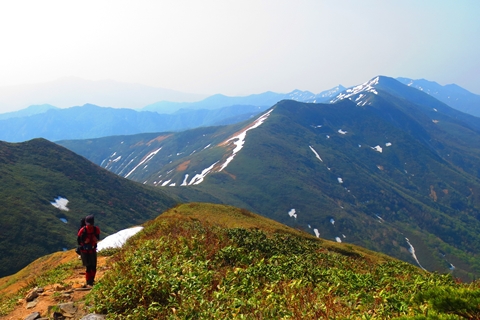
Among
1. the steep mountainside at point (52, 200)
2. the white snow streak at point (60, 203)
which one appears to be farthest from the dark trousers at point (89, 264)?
the white snow streak at point (60, 203)

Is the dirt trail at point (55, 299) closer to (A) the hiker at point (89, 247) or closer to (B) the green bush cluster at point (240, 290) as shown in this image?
(A) the hiker at point (89, 247)

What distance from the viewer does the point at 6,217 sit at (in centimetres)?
10956

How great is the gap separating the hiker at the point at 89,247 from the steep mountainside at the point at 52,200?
9703 cm

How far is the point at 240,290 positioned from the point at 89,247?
8638 mm

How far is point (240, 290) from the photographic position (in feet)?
36.1

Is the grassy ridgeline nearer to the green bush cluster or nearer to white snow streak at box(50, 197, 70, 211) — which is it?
the green bush cluster

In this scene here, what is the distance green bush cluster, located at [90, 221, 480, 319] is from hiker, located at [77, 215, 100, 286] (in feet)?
6.39

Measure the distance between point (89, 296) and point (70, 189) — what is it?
162624 mm

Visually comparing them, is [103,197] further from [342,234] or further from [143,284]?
[143,284]

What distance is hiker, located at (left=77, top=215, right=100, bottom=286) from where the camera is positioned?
14977mm

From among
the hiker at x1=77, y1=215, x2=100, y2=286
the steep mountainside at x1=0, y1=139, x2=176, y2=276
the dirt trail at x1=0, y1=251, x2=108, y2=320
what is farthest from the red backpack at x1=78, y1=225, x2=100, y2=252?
the steep mountainside at x1=0, y1=139, x2=176, y2=276

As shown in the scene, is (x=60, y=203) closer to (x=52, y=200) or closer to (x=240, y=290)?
(x=52, y=200)

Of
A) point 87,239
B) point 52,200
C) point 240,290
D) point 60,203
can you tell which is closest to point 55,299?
point 87,239

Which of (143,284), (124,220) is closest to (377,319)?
(143,284)
